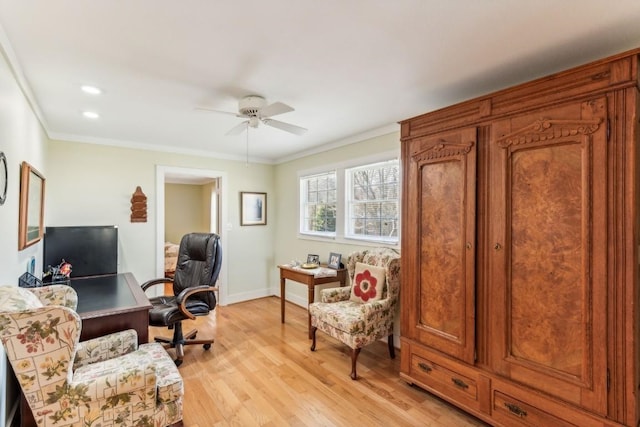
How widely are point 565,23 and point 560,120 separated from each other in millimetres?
485

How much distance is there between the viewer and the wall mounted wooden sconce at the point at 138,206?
408 cm

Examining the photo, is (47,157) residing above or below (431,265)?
above

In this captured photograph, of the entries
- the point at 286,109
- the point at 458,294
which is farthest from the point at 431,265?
the point at 286,109

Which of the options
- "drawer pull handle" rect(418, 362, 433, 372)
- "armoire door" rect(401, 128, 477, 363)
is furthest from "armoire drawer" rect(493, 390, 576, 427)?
"drawer pull handle" rect(418, 362, 433, 372)

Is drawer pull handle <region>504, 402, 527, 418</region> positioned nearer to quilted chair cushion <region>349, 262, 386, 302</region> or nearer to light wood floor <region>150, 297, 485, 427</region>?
light wood floor <region>150, 297, 485, 427</region>

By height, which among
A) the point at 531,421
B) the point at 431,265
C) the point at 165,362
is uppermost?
the point at 431,265

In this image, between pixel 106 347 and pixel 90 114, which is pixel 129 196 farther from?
pixel 106 347

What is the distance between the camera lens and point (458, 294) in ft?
7.27

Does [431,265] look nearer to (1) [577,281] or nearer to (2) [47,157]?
(1) [577,281]

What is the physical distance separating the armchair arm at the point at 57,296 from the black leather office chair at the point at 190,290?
796 millimetres

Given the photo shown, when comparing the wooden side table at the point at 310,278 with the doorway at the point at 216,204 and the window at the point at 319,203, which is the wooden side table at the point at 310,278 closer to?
the window at the point at 319,203

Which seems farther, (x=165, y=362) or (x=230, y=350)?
(x=230, y=350)

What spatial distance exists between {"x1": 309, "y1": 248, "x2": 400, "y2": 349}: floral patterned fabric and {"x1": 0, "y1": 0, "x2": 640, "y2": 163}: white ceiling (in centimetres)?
150

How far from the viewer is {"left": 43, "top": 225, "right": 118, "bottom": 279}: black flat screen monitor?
135 inches
